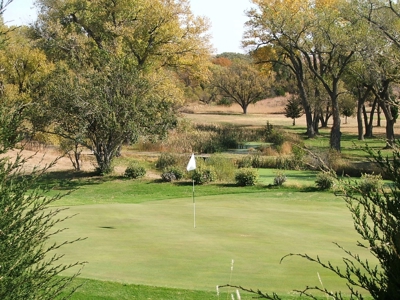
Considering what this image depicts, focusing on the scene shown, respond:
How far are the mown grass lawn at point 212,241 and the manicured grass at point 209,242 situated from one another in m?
0.02

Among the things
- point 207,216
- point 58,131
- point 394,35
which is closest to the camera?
point 207,216

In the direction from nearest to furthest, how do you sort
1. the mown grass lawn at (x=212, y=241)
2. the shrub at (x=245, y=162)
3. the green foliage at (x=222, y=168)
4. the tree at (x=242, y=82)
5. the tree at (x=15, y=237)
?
the tree at (x=15, y=237), the mown grass lawn at (x=212, y=241), the green foliage at (x=222, y=168), the shrub at (x=245, y=162), the tree at (x=242, y=82)

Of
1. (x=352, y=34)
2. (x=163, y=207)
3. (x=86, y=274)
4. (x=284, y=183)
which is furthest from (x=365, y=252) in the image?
(x=352, y=34)

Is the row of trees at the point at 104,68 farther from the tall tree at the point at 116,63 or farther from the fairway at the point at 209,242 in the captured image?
the fairway at the point at 209,242

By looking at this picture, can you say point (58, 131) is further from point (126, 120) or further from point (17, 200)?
point (17, 200)

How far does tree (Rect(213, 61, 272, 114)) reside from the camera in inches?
3260

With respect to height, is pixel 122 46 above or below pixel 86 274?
above

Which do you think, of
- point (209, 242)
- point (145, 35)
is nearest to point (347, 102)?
point (145, 35)

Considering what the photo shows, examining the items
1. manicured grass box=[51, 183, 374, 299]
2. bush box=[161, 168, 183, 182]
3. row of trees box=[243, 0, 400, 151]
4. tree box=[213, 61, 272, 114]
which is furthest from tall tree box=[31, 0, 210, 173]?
tree box=[213, 61, 272, 114]

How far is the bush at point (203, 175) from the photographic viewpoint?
87.6 feet

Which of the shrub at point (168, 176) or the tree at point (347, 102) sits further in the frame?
the tree at point (347, 102)

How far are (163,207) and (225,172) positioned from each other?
11.1 metres

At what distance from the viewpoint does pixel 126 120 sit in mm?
28984

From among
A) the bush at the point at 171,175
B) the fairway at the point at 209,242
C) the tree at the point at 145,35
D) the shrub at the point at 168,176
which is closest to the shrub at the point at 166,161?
the bush at the point at 171,175
